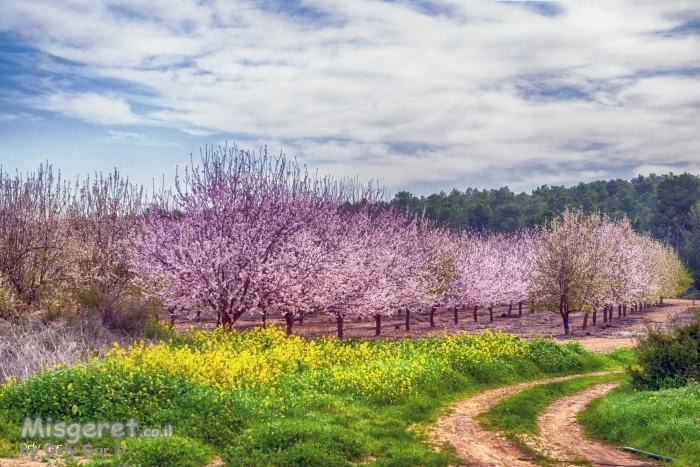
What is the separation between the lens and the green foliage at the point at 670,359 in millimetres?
16641

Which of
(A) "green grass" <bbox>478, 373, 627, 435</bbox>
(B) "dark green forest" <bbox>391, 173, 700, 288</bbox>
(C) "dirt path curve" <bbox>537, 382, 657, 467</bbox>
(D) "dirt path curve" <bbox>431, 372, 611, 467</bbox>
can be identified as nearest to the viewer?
(D) "dirt path curve" <bbox>431, 372, 611, 467</bbox>

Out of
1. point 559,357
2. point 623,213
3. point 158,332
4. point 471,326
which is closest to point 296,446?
point 158,332

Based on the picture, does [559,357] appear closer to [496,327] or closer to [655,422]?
[655,422]

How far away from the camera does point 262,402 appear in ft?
44.1

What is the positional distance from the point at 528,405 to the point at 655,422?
386cm

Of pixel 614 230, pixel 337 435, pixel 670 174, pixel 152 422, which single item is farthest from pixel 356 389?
pixel 670 174

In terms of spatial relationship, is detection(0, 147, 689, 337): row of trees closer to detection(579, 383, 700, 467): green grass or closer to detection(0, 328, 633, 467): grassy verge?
detection(0, 328, 633, 467): grassy verge

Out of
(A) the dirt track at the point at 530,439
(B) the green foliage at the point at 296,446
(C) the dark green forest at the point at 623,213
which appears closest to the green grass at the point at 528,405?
(A) the dirt track at the point at 530,439

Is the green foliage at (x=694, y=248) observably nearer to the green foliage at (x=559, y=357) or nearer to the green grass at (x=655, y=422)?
the green foliage at (x=559, y=357)

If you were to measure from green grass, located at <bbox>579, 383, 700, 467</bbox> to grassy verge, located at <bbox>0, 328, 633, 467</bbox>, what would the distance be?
401 cm

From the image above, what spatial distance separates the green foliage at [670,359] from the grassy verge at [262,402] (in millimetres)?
4722

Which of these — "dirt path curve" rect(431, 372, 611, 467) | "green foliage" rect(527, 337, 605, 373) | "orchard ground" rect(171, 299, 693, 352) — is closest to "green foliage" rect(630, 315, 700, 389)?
"dirt path curve" rect(431, 372, 611, 467)

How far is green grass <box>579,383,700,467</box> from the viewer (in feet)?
40.0

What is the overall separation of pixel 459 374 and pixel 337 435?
9002mm
